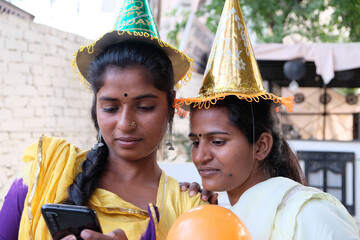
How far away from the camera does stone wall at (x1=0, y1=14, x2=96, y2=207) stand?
171 inches

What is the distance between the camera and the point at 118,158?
1.98 m

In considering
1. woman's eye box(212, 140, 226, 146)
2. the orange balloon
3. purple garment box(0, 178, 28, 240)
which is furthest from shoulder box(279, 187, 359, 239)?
purple garment box(0, 178, 28, 240)

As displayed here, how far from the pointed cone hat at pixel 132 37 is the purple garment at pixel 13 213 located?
0.71m

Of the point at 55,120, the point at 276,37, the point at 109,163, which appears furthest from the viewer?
the point at 276,37

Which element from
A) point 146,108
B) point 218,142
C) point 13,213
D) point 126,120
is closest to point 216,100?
point 218,142

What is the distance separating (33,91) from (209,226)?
13.8ft

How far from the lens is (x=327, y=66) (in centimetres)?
685

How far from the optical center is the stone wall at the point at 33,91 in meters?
4.35

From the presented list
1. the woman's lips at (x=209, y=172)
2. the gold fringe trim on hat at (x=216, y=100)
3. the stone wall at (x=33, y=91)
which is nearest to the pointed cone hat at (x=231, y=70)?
the gold fringe trim on hat at (x=216, y=100)

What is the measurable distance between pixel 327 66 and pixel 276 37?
2.87 m

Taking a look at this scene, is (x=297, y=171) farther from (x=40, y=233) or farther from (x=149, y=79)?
(x=40, y=233)

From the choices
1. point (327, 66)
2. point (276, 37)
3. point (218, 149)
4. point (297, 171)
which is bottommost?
point (297, 171)

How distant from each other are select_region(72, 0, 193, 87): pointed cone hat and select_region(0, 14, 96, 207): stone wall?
2.05 m

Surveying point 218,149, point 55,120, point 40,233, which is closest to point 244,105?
point 218,149
